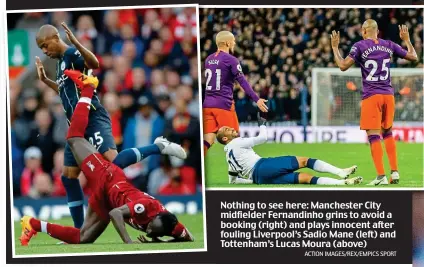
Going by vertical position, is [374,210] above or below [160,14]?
below

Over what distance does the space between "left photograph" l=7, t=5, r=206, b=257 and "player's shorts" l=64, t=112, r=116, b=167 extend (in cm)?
1

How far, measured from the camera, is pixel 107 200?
434 inches

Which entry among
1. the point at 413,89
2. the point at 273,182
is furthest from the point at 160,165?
the point at 413,89

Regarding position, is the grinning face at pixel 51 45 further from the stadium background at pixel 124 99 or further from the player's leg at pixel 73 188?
the player's leg at pixel 73 188

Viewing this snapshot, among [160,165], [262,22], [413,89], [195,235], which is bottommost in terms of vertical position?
[195,235]

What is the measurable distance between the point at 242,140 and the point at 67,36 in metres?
2.31

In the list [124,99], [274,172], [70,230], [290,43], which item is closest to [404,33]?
[290,43]

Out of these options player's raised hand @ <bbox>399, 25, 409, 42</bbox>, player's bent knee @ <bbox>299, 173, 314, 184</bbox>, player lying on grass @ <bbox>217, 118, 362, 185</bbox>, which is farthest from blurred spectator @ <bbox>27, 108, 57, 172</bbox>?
player's raised hand @ <bbox>399, 25, 409, 42</bbox>

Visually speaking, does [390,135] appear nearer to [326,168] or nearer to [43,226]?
[326,168]

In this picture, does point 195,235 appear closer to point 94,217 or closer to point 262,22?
point 94,217

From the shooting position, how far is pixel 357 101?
11625mm

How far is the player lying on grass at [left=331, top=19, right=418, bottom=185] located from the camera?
1120 cm

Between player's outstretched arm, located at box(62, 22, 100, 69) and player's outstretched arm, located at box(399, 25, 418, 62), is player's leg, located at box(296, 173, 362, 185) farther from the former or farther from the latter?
player's outstretched arm, located at box(62, 22, 100, 69)

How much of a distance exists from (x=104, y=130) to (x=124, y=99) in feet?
1.49
